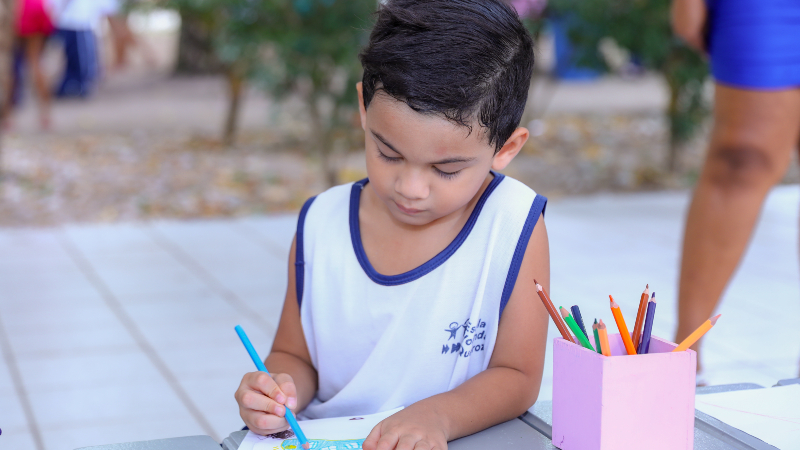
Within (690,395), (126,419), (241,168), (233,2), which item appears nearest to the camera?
(690,395)

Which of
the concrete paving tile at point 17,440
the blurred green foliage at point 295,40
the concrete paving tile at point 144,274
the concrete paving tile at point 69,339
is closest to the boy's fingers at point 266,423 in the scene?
the concrete paving tile at point 17,440

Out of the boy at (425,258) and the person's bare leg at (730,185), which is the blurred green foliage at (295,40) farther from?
the boy at (425,258)

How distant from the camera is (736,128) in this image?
7.07 ft

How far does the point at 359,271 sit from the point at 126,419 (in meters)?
1.46

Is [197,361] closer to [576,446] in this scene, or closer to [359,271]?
[359,271]

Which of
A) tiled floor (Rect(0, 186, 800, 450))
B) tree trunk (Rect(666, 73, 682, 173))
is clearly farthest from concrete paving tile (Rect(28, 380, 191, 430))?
tree trunk (Rect(666, 73, 682, 173))

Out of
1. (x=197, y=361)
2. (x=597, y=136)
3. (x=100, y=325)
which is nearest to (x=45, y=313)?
(x=100, y=325)

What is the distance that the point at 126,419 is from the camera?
258 cm

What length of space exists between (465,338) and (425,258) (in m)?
0.14

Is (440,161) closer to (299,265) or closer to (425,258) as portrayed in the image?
(425,258)

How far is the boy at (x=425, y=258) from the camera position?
3.90 feet

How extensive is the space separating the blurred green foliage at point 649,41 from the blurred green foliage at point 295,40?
1.35 meters

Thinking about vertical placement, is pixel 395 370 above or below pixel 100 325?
above

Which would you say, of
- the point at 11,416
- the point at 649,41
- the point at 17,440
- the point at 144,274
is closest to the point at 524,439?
the point at 17,440
